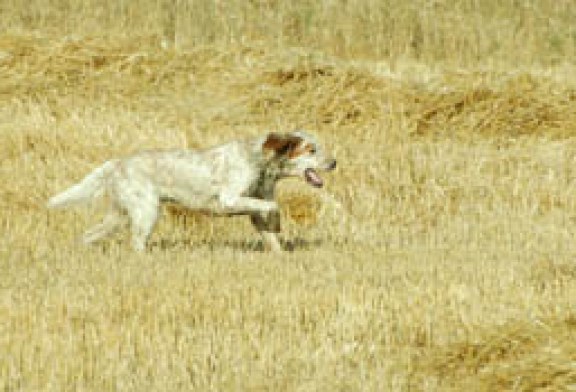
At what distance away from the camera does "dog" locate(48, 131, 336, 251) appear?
33.0ft

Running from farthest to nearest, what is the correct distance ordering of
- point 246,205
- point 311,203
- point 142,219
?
point 311,203, point 142,219, point 246,205

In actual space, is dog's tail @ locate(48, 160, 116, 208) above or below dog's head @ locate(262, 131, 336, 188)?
below

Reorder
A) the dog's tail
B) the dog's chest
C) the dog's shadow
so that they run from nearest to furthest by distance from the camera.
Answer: the dog's chest → the dog's tail → the dog's shadow

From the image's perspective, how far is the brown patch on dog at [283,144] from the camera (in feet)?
32.9

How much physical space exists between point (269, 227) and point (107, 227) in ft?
3.96

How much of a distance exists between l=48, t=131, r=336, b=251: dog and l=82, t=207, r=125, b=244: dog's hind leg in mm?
119

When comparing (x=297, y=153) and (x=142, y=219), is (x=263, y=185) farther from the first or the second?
(x=142, y=219)

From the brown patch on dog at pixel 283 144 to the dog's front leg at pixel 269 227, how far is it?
444 mm

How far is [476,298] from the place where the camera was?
8398mm

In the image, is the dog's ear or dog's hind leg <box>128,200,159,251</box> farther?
dog's hind leg <box>128,200,159,251</box>

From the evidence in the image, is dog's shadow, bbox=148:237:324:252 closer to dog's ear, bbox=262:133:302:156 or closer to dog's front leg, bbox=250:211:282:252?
dog's front leg, bbox=250:211:282:252

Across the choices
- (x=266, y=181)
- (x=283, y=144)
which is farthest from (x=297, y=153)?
(x=266, y=181)

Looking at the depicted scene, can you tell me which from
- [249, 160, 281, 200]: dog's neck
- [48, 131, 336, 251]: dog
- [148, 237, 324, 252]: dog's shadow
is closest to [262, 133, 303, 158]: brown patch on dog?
[48, 131, 336, 251]: dog

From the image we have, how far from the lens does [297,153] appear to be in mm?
10086
